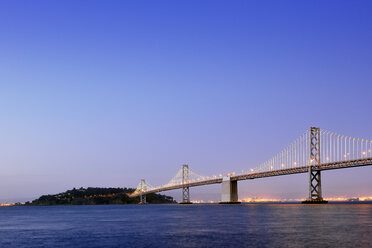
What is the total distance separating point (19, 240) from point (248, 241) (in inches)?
602

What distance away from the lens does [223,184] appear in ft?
322

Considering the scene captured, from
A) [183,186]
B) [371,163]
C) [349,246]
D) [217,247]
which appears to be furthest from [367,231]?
[183,186]

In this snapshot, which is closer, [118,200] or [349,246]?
[349,246]

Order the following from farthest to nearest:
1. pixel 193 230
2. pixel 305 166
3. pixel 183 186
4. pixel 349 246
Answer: pixel 183 186, pixel 305 166, pixel 193 230, pixel 349 246

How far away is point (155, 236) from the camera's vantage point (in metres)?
30.2

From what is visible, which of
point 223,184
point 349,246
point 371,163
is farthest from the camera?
point 223,184

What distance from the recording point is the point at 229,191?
322ft

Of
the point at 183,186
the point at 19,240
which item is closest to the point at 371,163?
the point at 19,240

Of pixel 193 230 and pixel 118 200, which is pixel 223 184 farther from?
pixel 118 200

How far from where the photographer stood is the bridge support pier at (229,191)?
97.1 metres

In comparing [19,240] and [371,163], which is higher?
[371,163]

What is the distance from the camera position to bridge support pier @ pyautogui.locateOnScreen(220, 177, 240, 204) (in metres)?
97.1

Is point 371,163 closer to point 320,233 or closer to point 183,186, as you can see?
point 320,233

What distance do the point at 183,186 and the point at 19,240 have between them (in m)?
90.2
